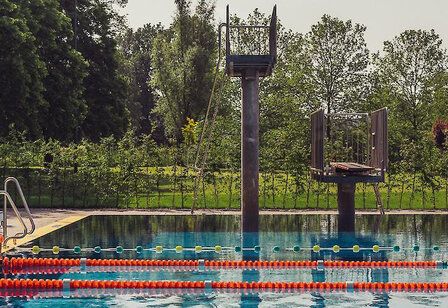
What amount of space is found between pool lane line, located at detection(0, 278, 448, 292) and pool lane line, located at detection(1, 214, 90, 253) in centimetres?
348

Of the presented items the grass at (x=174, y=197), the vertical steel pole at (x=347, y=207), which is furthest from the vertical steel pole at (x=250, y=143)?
the grass at (x=174, y=197)

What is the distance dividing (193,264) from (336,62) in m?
34.6

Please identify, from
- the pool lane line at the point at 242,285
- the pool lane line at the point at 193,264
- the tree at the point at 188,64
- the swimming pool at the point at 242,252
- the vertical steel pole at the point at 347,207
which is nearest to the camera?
the swimming pool at the point at 242,252

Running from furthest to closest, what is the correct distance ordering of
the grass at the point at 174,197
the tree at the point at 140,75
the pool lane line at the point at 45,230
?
the tree at the point at 140,75 < the grass at the point at 174,197 < the pool lane line at the point at 45,230

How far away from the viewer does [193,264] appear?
45.9 feet

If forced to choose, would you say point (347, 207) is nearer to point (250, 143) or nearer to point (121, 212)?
point (250, 143)

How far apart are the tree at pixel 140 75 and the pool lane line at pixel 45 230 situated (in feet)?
178

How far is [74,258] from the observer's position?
14.8 metres

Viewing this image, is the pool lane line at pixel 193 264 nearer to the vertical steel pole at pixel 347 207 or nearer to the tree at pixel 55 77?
the vertical steel pole at pixel 347 207

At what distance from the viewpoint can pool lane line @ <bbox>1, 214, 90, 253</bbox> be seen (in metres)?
16.2

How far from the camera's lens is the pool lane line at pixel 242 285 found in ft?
38.4

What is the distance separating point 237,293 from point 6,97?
22836mm

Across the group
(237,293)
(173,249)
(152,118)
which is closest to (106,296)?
(237,293)

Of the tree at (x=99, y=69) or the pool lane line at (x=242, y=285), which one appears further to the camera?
the tree at (x=99, y=69)
